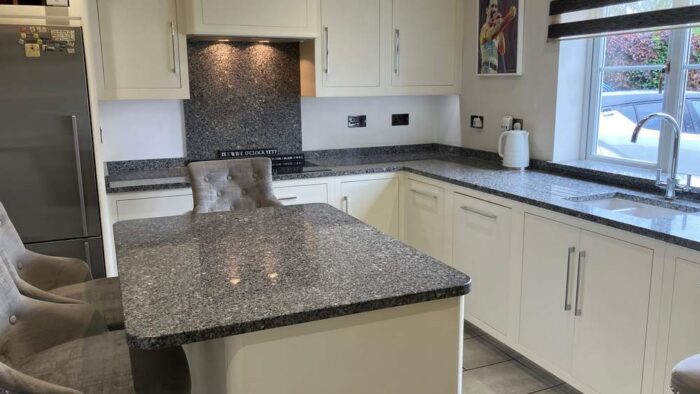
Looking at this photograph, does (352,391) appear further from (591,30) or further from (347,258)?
(591,30)

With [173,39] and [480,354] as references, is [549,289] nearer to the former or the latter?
[480,354]

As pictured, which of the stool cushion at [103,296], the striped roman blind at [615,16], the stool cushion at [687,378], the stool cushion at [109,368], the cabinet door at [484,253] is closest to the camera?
the stool cushion at [687,378]

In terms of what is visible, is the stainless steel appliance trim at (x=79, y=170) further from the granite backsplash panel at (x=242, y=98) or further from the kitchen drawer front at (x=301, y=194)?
the kitchen drawer front at (x=301, y=194)

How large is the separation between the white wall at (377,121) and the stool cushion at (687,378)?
3.09 metres

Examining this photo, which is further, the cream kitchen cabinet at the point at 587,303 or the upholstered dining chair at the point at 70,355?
the cream kitchen cabinet at the point at 587,303

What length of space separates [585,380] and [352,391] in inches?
59.0

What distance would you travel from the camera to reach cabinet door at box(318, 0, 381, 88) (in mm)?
3576

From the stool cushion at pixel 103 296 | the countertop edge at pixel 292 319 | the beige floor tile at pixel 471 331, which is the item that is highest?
the countertop edge at pixel 292 319

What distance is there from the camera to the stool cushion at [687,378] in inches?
42.9

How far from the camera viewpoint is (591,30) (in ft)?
9.73

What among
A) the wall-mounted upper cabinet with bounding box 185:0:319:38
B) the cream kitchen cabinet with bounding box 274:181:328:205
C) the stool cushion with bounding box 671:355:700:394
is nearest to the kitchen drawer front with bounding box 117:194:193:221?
the cream kitchen cabinet with bounding box 274:181:328:205

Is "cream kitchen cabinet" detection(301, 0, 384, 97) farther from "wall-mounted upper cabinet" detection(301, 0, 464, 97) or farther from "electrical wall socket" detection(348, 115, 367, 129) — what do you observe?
"electrical wall socket" detection(348, 115, 367, 129)

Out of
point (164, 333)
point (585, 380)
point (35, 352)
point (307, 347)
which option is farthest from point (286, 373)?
point (585, 380)

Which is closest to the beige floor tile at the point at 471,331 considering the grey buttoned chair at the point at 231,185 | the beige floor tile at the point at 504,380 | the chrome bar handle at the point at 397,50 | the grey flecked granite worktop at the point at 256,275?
the beige floor tile at the point at 504,380
